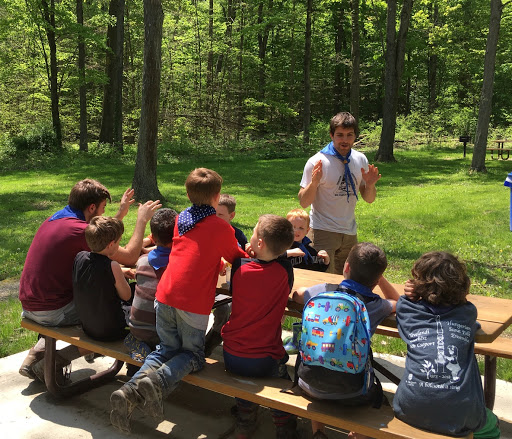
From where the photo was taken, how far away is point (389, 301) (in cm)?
302

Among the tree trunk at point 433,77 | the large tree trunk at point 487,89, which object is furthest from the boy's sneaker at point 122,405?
the tree trunk at point 433,77

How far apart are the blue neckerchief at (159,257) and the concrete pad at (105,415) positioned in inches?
40.6

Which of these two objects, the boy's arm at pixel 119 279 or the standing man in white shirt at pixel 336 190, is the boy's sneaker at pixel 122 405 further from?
the standing man in white shirt at pixel 336 190

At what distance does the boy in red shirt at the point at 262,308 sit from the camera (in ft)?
10.1

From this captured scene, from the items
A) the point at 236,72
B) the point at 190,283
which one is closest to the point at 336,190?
the point at 190,283

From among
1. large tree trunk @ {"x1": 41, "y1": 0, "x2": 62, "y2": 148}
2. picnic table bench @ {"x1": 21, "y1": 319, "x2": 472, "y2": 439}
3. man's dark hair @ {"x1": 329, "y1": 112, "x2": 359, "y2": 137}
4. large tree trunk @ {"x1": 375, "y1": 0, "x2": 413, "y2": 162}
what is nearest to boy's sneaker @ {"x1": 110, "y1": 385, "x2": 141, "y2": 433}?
picnic table bench @ {"x1": 21, "y1": 319, "x2": 472, "y2": 439}

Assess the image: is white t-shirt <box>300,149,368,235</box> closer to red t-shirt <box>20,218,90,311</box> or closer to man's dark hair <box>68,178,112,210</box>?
man's dark hair <box>68,178,112,210</box>

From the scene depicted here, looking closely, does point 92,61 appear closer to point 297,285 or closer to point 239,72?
point 239,72

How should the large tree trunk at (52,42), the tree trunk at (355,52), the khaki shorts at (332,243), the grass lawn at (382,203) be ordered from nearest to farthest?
the khaki shorts at (332,243) → the grass lawn at (382,203) → the large tree trunk at (52,42) → the tree trunk at (355,52)

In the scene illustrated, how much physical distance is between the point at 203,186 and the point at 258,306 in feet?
2.56

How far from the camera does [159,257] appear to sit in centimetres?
352

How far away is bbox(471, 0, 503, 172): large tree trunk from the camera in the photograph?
49.0ft

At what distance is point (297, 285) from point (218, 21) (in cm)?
3161

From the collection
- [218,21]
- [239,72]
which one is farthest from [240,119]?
[218,21]
